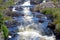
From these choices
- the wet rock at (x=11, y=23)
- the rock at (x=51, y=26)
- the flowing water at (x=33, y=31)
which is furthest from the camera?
the wet rock at (x=11, y=23)

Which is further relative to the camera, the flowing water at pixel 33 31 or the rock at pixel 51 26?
the rock at pixel 51 26

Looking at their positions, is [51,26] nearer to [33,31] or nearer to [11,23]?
[33,31]

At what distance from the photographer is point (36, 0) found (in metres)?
43.4

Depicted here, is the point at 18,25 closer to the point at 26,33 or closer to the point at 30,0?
the point at 26,33

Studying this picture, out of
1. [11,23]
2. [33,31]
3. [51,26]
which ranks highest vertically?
[11,23]

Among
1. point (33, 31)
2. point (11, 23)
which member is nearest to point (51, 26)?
point (33, 31)

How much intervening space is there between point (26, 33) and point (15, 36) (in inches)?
47.2

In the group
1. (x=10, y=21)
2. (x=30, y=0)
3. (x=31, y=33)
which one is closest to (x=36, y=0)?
(x=30, y=0)

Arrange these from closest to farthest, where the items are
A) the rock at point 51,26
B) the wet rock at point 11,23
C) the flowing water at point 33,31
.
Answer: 1. the flowing water at point 33,31
2. the rock at point 51,26
3. the wet rock at point 11,23

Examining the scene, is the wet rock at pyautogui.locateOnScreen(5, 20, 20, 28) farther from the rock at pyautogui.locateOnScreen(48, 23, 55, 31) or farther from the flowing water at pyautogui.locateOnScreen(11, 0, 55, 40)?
the rock at pyautogui.locateOnScreen(48, 23, 55, 31)

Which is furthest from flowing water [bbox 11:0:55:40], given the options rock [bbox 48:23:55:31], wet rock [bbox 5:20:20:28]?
wet rock [bbox 5:20:20:28]

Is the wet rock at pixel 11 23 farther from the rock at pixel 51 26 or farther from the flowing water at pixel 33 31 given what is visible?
the rock at pixel 51 26

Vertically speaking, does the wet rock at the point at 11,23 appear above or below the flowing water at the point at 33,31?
above

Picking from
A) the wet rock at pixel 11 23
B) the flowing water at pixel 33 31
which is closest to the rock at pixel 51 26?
the flowing water at pixel 33 31
